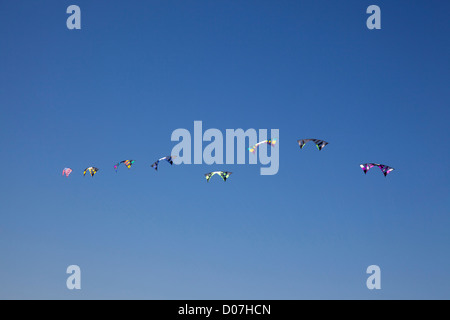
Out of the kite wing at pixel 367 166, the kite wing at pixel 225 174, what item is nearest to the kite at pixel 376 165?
the kite wing at pixel 367 166

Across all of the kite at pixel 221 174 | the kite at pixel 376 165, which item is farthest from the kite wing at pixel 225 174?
the kite at pixel 376 165

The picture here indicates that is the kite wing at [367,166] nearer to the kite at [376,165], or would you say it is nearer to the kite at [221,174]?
the kite at [376,165]

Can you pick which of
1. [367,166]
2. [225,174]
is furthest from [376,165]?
[225,174]

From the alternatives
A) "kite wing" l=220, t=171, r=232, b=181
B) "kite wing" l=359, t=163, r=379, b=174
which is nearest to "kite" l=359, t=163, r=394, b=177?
"kite wing" l=359, t=163, r=379, b=174

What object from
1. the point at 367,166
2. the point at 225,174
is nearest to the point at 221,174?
the point at 225,174

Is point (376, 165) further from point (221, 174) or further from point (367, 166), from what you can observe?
point (221, 174)

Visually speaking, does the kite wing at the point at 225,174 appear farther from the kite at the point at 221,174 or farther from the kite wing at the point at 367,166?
the kite wing at the point at 367,166

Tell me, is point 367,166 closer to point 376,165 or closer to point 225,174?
point 376,165

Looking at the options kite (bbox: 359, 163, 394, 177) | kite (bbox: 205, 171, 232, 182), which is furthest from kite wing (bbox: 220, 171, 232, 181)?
kite (bbox: 359, 163, 394, 177)

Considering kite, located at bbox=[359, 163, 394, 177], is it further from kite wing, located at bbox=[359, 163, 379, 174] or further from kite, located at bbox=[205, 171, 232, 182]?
kite, located at bbox=[205, 171, 232, 182]
